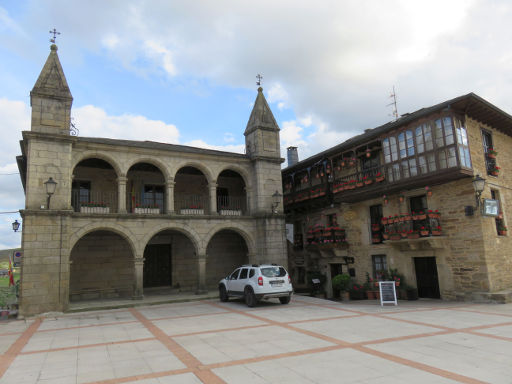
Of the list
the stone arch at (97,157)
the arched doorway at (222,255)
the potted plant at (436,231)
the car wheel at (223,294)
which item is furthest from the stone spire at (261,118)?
the potted plant at (436,231)

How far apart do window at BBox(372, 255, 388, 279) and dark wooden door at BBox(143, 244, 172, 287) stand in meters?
10.7

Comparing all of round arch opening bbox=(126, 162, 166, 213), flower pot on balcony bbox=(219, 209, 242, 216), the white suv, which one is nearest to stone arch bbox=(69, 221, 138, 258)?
round arch opening bbox=(126, 162, 166, 213)

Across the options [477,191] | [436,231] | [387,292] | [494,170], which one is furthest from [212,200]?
[494,170]

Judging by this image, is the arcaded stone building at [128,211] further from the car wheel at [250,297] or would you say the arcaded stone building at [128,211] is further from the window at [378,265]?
the window at [378,265]

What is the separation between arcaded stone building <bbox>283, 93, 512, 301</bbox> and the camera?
527 inches

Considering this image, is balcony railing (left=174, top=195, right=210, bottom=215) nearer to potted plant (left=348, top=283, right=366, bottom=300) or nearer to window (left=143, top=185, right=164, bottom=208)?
window (left=143, top=185, right=164, bottom=208)

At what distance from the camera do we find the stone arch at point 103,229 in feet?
48.0

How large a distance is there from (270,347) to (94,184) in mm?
14142

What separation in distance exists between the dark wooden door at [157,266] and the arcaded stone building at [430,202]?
8.19 metres

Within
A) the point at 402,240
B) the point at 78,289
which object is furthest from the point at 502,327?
the point at 78,289

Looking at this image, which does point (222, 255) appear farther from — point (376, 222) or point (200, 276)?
point (376, 222)

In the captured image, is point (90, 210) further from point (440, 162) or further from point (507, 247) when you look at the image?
point (507, 247)

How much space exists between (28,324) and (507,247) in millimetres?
18286

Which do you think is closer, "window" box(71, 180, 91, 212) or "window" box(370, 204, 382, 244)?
"window" box(370, 204, 382, 244)
